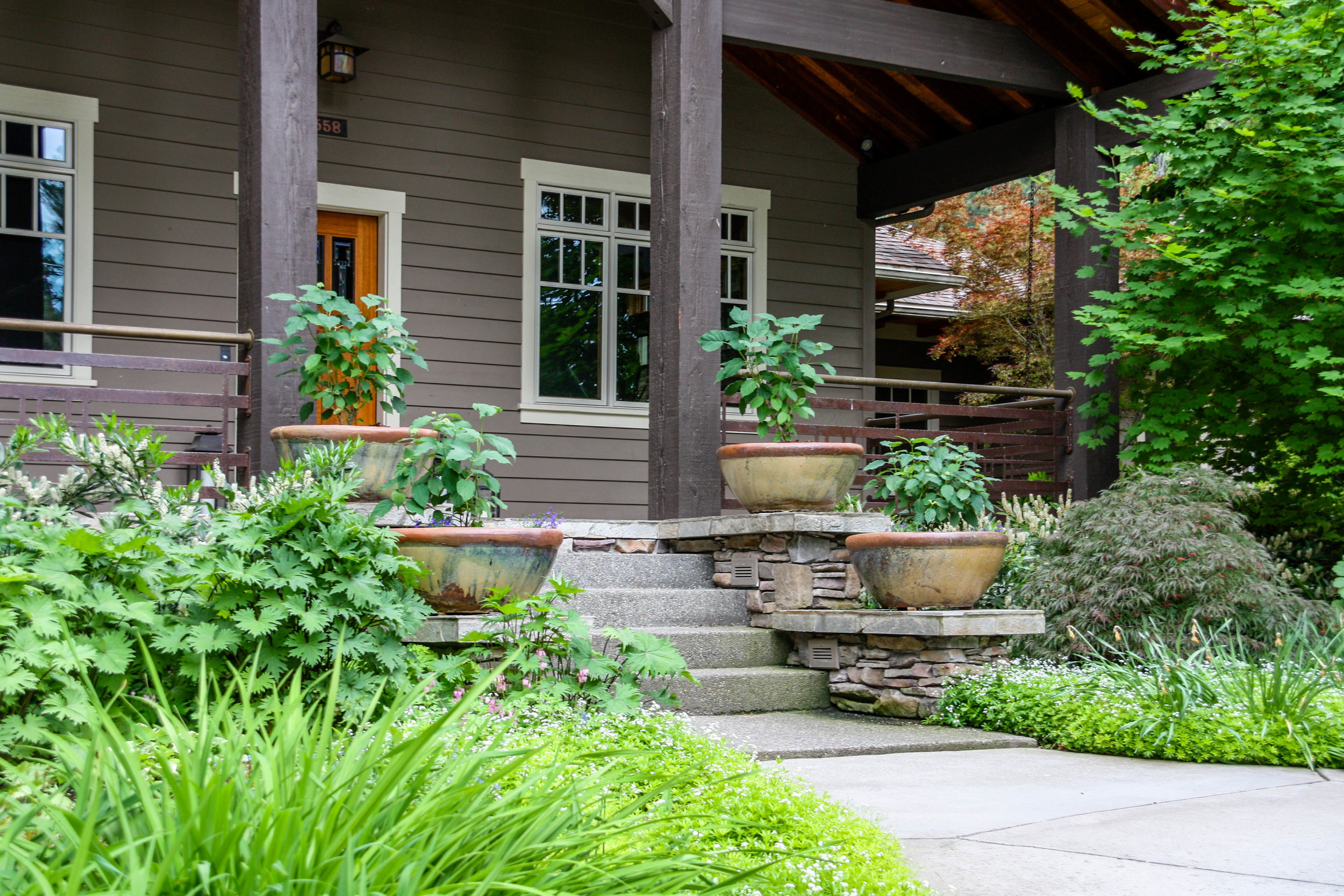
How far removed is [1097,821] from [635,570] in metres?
2.92

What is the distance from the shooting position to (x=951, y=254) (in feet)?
43.1

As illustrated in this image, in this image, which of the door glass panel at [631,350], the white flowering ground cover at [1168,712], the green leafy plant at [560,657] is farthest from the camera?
the door glass panel at [631,350]

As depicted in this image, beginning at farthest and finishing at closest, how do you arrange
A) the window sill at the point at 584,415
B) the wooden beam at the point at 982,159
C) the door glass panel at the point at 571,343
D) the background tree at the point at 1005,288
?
the background tree at the point at 1005,288 → the door glass panel at the point at 571,343 → the window sill at the point at 584,415 → the wooden beam at the point at 982,159

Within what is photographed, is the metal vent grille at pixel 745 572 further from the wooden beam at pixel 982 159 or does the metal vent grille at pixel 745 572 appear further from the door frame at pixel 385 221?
the wooden beam at pixel 982 159

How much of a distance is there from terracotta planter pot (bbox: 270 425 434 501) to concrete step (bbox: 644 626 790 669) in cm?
133

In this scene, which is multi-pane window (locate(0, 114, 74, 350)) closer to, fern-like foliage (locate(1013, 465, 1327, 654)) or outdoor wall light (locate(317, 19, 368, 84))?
outdoor wall light (locate(317, 19, 368, 84))

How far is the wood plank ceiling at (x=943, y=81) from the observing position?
7.57 metres

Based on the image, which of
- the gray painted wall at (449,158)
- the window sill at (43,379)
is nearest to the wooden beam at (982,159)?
the gray painted wall at (449,158)

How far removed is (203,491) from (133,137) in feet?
9.65

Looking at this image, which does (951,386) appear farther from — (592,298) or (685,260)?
(592,298)

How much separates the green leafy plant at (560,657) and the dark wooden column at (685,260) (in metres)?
2.09

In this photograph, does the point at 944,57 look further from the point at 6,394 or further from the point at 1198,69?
the point at 6,394

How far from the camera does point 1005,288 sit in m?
12.7

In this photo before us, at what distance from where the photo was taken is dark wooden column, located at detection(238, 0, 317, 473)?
5.34 m
